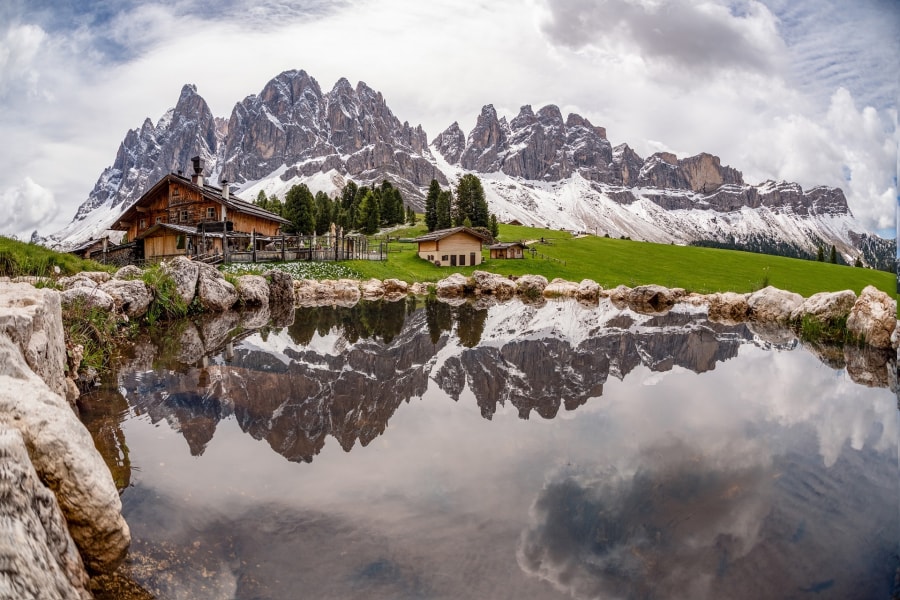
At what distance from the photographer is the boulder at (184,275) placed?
19.3m

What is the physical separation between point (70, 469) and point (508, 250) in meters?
57.3

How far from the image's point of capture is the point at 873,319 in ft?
52.0

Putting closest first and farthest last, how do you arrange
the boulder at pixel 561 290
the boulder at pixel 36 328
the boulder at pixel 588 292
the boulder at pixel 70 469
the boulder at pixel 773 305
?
the boulder at pixel 70 469
the boulder at pixel 36 328
the boulder at pixel 773 305
the boulder at pixel 588 292
the boulder at pixel 561 290

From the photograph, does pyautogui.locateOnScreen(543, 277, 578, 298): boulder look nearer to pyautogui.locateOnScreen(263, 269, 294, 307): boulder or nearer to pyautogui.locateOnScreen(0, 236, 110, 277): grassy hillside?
pyautogui.locateOnScreen(263, 269, 294, 307): boulder

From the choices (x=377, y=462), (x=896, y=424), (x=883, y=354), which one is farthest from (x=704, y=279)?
(x=377, y=462)

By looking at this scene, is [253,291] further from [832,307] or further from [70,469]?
[832,307]

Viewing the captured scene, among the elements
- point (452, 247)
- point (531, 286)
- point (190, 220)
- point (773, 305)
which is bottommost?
point (773, 305)

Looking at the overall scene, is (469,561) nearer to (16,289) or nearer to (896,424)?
(16,289)

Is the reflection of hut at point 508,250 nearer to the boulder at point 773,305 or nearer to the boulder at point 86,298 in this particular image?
the boulder at point 773,305

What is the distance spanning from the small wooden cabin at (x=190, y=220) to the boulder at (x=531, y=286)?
889 inches

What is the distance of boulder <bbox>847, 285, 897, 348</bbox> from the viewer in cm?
1529

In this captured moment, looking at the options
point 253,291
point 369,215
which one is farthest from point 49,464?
point 369,215

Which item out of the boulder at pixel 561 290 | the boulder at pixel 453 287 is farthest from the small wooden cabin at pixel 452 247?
the boulder at pixel 561 290

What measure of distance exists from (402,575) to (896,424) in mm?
7689
